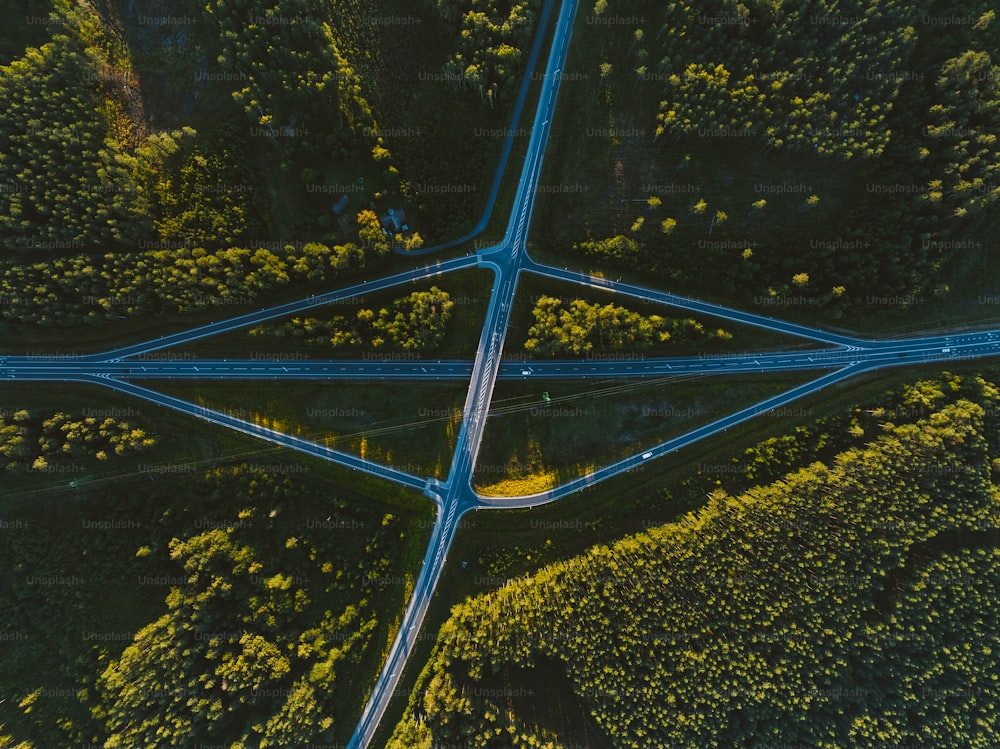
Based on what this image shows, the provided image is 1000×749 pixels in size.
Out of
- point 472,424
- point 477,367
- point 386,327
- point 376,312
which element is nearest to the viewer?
point 386,327

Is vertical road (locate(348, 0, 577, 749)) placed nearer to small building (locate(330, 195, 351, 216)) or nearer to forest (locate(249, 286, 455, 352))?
forest (locate(249, 286, 455, 352))

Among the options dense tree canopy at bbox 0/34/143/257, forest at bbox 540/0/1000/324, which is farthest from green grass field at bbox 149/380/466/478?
forest at bbox 540/0/1000/324

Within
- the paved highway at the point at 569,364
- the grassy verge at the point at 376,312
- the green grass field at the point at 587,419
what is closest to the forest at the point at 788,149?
the paved highway at the point at 569,364

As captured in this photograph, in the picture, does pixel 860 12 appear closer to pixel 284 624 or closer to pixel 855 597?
pixel 855 597

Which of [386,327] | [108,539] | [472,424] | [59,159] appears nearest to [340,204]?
[386,327]

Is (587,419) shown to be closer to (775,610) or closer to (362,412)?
(362,412)

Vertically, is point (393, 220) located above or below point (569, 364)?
above

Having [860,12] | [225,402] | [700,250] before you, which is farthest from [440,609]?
[860,12]
